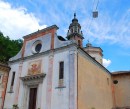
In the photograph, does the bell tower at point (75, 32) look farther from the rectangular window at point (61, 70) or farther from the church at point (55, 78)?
the rectangular window at point (61, 70)

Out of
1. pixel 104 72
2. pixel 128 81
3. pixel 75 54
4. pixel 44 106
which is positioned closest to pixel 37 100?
pixel 44 106

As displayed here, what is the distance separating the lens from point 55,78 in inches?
632

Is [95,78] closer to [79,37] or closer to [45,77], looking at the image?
[45,77]

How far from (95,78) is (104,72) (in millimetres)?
3336

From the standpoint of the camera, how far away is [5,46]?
2692 cm

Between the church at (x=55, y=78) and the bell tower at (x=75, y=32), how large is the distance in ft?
23.5

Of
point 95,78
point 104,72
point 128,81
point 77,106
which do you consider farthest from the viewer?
point 128,81

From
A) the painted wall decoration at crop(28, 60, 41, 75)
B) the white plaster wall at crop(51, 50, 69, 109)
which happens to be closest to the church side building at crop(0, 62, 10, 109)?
the painted wall decoration at crop(28, 60, 41, 75)

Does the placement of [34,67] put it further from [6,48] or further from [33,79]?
[6,48]

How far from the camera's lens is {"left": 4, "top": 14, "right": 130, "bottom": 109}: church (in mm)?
15188

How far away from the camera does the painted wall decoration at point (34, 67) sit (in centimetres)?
1781

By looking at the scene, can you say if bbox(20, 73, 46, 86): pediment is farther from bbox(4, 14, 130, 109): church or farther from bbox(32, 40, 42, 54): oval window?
bbox(32, 40, 42, 54): oval window

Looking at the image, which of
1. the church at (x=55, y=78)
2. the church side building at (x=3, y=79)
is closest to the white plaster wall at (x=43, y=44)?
the church at (x=55, y=78)

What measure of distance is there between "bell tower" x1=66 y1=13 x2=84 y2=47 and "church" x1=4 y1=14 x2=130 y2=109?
7163 millimetres
